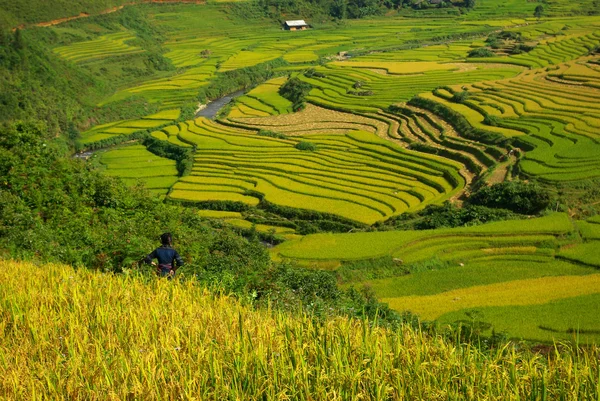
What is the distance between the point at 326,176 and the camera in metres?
30.6

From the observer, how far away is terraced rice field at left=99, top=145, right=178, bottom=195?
107ft

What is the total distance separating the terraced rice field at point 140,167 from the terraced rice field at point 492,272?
13553mm

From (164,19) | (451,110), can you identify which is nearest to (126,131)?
(451,110)

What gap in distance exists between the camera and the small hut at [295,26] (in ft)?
275

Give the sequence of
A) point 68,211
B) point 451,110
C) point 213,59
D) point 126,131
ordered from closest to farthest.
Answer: point 68,211 → point 451,110 → point 126,131 → point 213,59

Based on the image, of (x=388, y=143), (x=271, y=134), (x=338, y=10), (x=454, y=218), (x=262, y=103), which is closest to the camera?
(x=454, y=218)

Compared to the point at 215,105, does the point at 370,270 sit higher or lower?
higher

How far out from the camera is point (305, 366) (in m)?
4.09

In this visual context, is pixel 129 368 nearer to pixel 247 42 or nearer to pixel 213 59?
pixel 213 59

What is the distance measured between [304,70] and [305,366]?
5774 cm

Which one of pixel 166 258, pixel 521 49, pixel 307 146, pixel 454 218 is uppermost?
pixel 166 258

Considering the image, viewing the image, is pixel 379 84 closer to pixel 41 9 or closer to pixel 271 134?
pixel 271 134

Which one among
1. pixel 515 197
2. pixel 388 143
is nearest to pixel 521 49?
pixel 388 143

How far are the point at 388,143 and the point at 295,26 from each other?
5285cm
